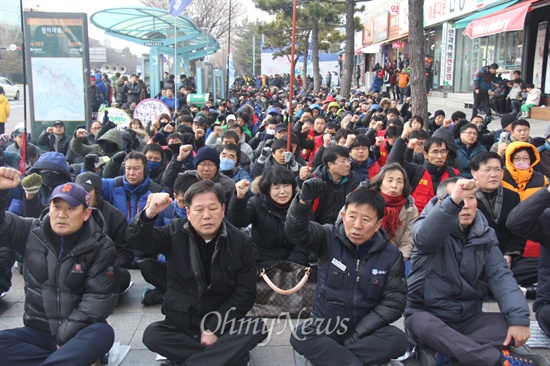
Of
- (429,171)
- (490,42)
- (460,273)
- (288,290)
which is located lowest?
(288,290)

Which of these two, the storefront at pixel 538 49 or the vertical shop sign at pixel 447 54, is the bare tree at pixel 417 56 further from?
the vertical shop sign at pixel 447 54

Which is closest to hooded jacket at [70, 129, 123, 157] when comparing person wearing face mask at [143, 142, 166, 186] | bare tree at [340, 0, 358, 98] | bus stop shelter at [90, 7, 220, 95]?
person wearing face mask at [143, 142, 166, 186]

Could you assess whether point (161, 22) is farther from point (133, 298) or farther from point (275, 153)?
point (133, 298)

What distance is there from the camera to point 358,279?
3.06m

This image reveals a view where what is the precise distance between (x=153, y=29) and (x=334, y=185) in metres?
13.7

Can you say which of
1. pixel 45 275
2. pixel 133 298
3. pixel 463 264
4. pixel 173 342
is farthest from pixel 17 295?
pixel 463 264

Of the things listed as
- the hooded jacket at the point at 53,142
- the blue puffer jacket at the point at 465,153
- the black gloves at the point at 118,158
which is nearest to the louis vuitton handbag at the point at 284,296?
the black gloves at the point at 118,158

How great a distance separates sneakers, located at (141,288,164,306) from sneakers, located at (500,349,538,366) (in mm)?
2565

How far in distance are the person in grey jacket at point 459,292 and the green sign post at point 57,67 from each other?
8197 millimetres

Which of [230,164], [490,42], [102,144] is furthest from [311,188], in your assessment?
[490,42]

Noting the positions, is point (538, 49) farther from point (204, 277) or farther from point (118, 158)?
point (204, 277)

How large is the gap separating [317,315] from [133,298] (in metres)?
1.87

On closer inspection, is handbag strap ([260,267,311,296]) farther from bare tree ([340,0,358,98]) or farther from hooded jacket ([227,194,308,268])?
bare tree ([340,0,358,98])

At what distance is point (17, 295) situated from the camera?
4.39 metres
